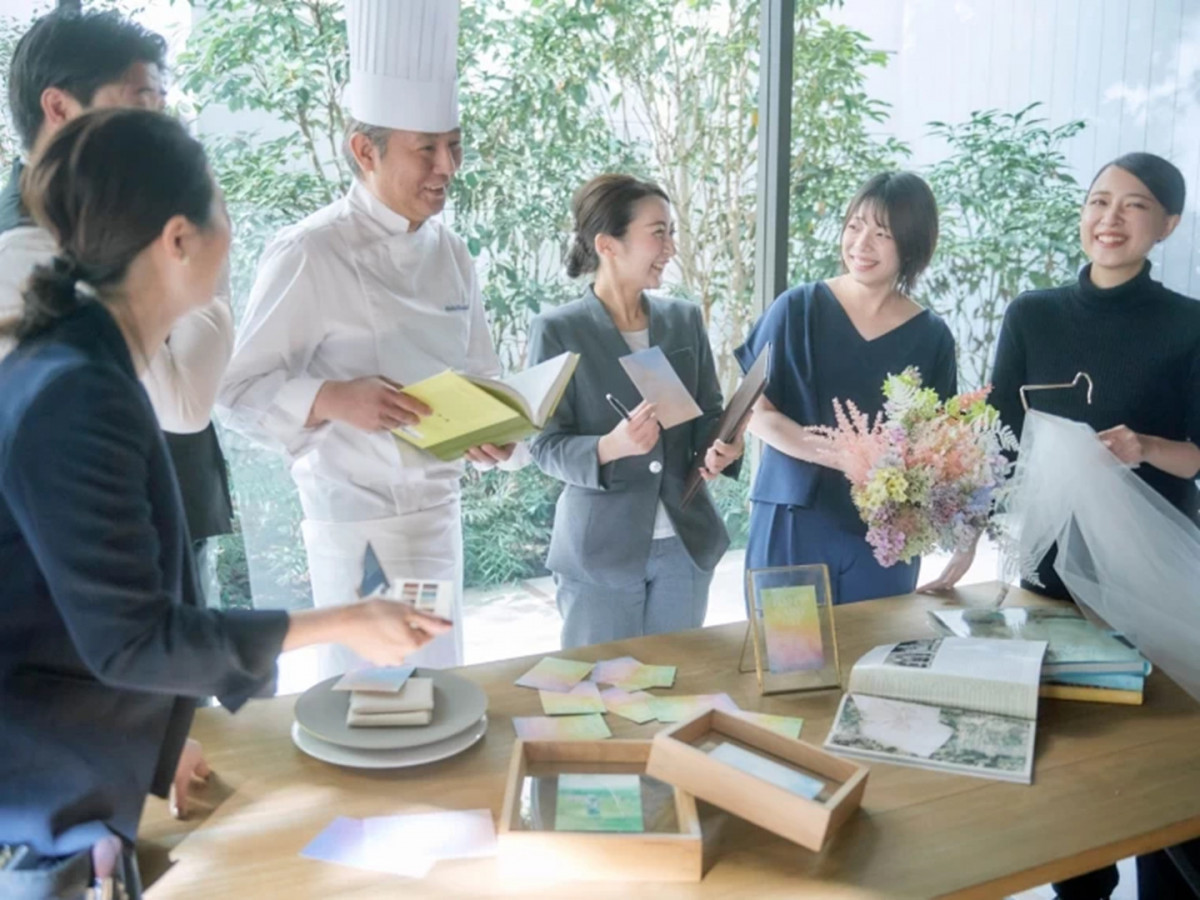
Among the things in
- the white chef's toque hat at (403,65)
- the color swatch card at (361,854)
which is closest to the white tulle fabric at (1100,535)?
the color swatch card at (361,854)

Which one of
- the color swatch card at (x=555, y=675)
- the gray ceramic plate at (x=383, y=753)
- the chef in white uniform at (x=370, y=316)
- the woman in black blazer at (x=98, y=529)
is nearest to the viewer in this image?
the woman in black blazer at (x=98, y=529)

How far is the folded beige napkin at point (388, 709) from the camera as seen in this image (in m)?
1.62

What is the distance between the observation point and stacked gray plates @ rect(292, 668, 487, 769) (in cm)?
156

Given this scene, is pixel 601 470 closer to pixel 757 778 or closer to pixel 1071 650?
pixel 1071 650

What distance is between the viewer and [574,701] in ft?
5.73

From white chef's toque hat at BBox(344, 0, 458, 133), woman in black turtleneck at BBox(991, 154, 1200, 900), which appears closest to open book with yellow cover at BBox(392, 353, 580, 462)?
white chef's toque hat at BBox(344, 0, 458, 133)

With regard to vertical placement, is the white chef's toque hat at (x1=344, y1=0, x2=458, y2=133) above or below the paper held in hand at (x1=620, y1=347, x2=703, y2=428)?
above

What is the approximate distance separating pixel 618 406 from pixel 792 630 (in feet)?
2.74

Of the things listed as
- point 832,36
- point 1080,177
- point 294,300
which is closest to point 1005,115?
point 1080,177

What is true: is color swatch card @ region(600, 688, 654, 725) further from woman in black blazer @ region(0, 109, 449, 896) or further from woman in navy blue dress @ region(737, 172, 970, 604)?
woman in navy blue dress @ region(737, 172, 970, 604)

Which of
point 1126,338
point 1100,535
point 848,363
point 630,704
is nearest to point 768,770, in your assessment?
point 630,704

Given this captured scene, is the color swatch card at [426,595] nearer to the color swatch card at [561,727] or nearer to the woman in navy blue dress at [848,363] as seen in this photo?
the color swatch card at [561,727]

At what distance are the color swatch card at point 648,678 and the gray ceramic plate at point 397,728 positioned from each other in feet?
0.79

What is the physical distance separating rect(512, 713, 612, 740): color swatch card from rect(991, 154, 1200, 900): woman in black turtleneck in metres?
1.38
